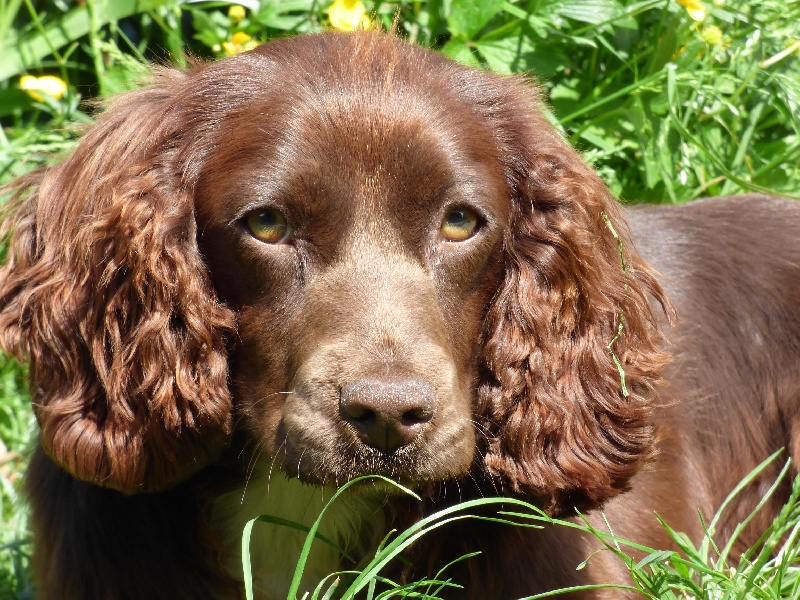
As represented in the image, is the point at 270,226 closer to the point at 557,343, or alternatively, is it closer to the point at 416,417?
the point at 416,417

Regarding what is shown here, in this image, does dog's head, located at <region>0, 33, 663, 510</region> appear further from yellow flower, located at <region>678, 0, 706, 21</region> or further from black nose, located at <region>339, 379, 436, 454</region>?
yellow flower, located at <region>678, 0, 706, 21</region>

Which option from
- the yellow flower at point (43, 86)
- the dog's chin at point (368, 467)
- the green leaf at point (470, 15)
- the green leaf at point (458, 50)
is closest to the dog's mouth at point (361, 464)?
the dog's chin at point (368, 467)

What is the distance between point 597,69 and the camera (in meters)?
4.93

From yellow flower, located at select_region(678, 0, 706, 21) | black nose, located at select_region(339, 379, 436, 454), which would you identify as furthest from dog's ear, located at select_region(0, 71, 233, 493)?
yellow flower, located at select_region(678, 0, 706, 21)

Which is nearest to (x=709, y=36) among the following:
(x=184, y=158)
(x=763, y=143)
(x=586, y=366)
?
(x=763, y=143)

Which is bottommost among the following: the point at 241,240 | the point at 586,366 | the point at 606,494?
the point at 606,494

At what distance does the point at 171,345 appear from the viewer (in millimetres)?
2920

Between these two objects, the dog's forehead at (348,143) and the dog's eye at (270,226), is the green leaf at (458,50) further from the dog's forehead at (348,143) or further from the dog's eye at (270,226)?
the dog's eye at (270,226)

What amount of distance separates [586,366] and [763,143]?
2.30m

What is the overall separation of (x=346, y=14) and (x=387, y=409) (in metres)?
2.36

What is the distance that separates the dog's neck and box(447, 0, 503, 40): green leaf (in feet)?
6.39

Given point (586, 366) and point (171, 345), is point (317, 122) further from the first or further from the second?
point (586, 366)

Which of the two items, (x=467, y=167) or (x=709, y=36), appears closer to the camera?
(x=467, y=167)

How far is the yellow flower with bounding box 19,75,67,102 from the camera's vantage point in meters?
4.91
